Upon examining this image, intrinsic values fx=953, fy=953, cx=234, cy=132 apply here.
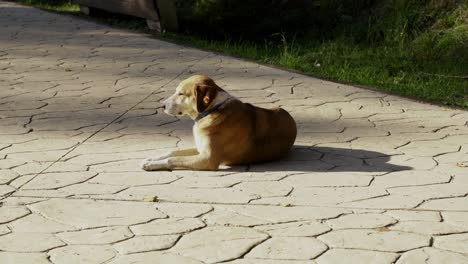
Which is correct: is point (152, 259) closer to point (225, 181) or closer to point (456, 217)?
point (225, 181)

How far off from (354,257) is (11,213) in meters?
2.14

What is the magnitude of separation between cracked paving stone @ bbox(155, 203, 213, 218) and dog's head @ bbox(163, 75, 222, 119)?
985 mm

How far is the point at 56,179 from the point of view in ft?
21.8

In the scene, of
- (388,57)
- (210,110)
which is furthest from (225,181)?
(388,57)

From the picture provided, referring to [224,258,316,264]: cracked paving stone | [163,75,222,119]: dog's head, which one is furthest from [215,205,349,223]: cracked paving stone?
[163,75,222,119]: dog's head

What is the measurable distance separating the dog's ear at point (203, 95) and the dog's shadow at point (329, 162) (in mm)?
508

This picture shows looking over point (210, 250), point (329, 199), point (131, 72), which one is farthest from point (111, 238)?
point (131, 72)

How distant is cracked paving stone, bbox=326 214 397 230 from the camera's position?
5.62m

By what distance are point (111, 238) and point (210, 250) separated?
598 millimetres

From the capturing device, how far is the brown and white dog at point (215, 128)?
679cm

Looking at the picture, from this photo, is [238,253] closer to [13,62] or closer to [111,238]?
[111,238]

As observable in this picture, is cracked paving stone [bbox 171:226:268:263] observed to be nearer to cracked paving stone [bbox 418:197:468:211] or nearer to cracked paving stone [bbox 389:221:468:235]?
cracked paving stone [bbox 389:221:468:235]

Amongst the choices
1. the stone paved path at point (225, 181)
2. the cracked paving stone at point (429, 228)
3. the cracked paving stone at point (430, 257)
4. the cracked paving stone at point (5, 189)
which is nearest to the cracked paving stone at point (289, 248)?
the stone paved path at point (225, 181)

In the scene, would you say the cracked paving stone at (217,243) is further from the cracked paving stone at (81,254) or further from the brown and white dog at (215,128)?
the brown and white dog at (215,128)
